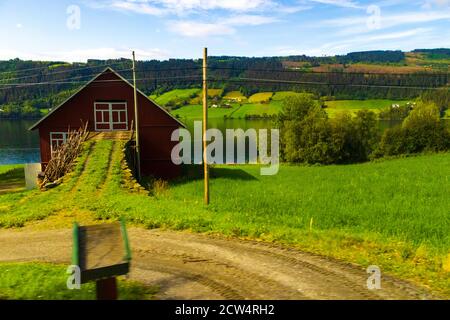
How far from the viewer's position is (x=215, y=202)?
19.4 m

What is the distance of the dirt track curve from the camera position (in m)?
8.36

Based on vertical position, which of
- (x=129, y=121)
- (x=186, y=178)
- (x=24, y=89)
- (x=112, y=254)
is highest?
(x=24, y=89)

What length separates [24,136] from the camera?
388 feet

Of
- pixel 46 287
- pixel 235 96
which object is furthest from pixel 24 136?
pixel 46 287

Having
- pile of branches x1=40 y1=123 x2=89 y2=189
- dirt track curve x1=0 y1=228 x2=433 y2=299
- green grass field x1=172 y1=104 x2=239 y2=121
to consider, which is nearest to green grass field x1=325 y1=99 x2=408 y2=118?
green grass field x1=172 y1=104 x2=239 y2=121

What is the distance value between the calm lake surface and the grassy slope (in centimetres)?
5072

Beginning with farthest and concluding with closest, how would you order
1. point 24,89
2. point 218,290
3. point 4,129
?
point 24,89 < point 4,129 < point 218,290

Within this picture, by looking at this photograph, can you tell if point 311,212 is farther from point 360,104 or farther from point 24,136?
point 24,136

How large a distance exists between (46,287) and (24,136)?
12575cm

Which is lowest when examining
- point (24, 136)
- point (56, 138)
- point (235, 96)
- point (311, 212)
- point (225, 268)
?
point (24, 136)
